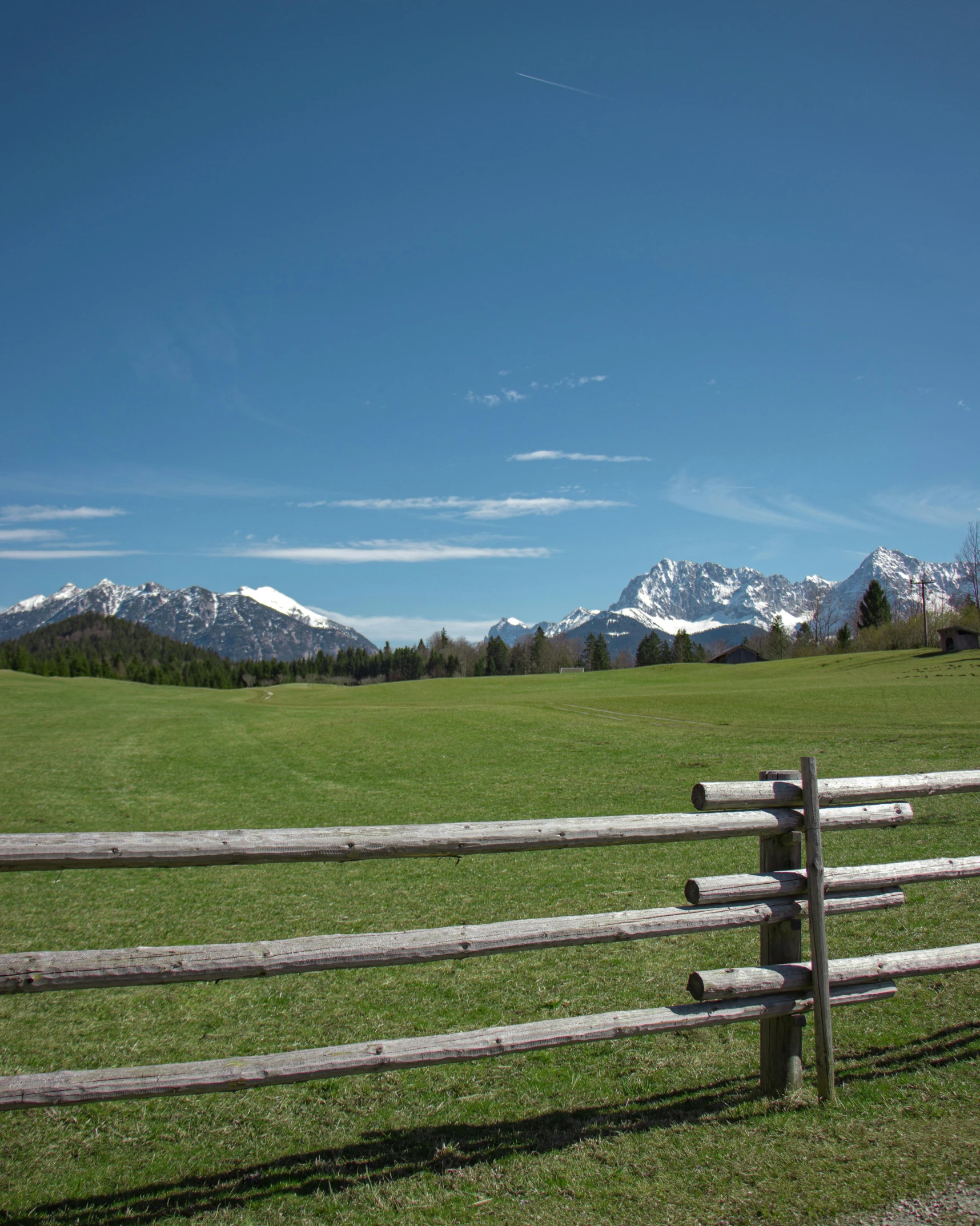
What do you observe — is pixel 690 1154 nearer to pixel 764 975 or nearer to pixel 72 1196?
pixel 764 975

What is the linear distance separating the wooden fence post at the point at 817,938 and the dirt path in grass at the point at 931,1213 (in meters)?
0.94

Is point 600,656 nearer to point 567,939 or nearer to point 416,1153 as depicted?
point 567,939

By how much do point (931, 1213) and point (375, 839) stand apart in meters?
2.94

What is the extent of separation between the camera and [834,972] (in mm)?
4500

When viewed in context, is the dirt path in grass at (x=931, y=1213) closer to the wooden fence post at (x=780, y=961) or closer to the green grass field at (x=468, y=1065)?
the green grass field at (x=468, y=1065)

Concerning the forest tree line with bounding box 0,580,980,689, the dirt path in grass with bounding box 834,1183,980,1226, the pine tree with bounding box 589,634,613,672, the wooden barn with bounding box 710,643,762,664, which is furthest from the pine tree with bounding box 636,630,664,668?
the dirt path in grass with bounding box 834,1183,980,1226

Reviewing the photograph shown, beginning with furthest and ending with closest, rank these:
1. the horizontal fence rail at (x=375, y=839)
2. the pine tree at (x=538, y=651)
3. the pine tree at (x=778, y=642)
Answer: the pine tree at (x=538, y=651)
the pine tree at (x=778, y=642)
the horizontal fence rail at (x=375, y=839)

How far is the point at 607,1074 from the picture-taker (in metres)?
4.73

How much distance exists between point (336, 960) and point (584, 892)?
6.12 metres

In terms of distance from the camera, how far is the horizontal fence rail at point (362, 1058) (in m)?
3.39

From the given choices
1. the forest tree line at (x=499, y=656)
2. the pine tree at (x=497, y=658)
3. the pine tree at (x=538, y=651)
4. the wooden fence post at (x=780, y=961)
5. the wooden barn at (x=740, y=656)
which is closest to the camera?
the wooden fence post at (x=780, y=961)

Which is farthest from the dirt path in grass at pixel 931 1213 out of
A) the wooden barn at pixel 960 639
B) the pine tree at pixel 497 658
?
the pine tree at pixel 497 658

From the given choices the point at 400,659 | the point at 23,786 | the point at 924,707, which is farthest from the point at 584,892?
the point at 400,659

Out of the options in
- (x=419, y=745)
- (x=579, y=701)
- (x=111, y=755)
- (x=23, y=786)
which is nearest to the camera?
(x=23, y=786)
